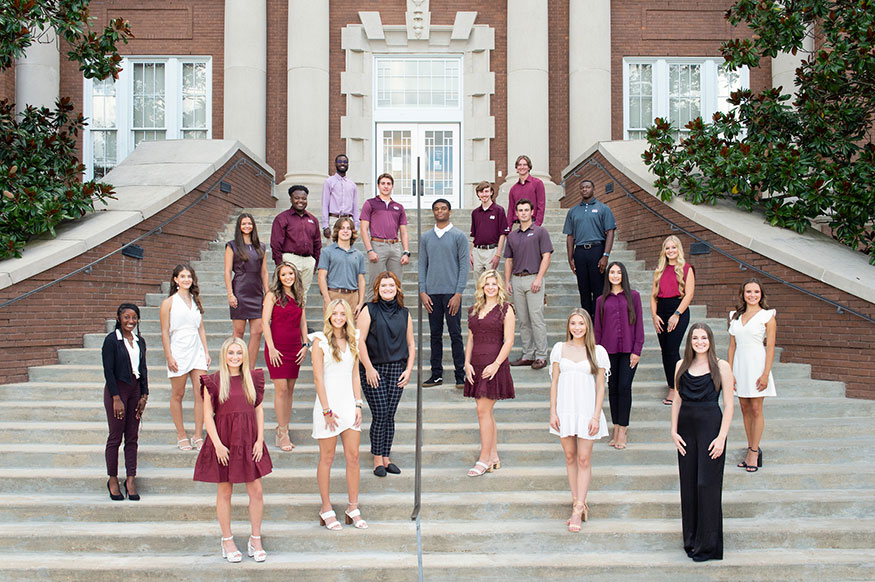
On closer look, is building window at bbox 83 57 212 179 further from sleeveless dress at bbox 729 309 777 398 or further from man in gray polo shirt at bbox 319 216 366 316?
sleeveless dress at bbox 729 309 777 398

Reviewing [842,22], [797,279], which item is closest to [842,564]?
[797,279]

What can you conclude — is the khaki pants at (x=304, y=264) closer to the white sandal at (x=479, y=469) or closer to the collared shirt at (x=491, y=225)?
the collared shirt at (x=491, y=225)

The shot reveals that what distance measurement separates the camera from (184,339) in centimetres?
702

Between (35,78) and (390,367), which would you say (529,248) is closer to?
(390,367)

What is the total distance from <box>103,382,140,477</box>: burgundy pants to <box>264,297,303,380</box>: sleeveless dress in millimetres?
1190

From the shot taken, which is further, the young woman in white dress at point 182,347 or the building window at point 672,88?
the building window at point 672,88

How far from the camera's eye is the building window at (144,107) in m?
18.1

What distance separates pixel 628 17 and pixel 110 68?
12.2 m

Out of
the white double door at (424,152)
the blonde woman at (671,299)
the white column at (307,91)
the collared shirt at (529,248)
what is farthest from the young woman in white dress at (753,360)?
the white column at (307,91)

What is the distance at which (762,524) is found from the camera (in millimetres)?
6137

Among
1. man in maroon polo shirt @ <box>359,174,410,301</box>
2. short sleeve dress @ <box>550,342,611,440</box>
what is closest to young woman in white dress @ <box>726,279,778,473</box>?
short sleeve dress @ <box>550,342,611,440</box>

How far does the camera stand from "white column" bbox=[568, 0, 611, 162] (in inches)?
682

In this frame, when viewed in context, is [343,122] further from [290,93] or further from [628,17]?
[628,17]

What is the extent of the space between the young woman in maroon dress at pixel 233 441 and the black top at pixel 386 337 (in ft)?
3.99
